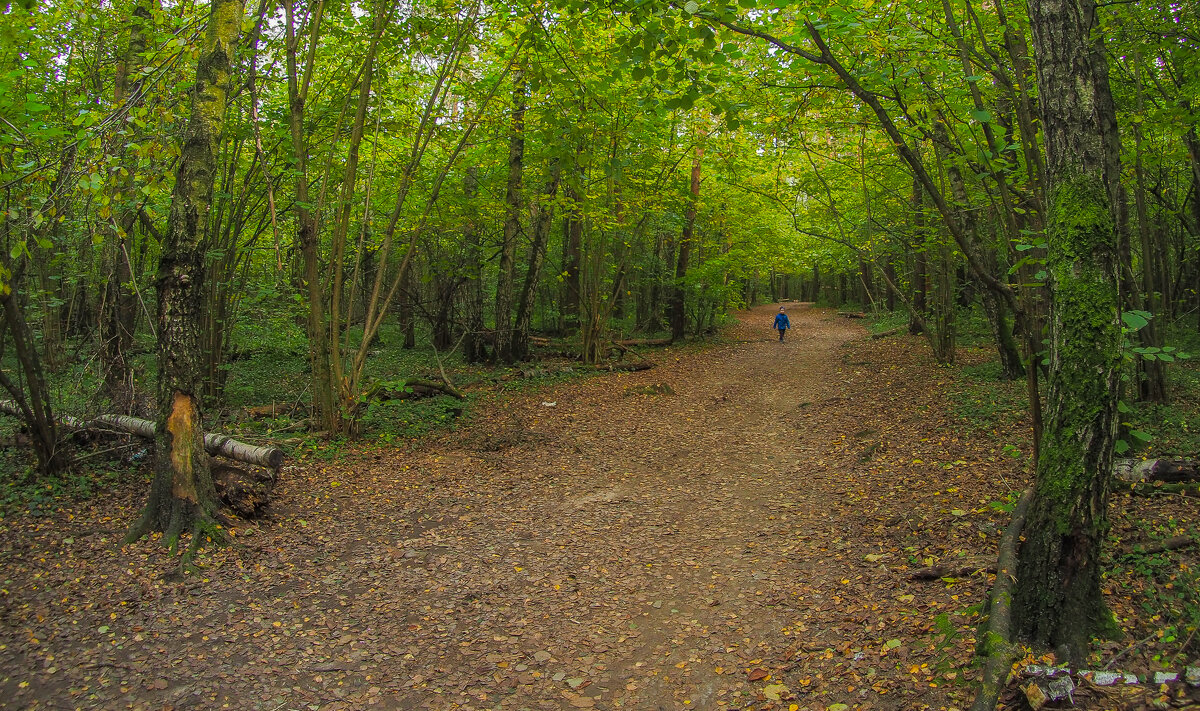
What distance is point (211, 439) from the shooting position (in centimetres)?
684

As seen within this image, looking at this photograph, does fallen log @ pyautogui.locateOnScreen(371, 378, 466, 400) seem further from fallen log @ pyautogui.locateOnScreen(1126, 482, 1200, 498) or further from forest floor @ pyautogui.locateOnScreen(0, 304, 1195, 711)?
fallen log @ pyautogui.locateOnScreen(1126, 482, 1200, 498)

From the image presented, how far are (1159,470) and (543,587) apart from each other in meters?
4.79

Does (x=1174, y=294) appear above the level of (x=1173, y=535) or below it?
above

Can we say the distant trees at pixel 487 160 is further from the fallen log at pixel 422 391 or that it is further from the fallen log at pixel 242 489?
the fallen log at pixel 422 391

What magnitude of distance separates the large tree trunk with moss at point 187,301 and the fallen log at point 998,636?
554 cm

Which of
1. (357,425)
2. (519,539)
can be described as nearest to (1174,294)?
(519,539)

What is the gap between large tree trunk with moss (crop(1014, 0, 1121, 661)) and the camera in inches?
111

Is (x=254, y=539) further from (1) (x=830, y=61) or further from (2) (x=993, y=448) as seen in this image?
(2) (x=993, y=448)

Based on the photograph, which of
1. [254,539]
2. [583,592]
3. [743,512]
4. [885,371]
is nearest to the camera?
[583,592]

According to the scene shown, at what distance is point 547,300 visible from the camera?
23.3m

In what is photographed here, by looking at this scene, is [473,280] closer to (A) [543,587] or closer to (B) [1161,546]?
(A) [543,587]

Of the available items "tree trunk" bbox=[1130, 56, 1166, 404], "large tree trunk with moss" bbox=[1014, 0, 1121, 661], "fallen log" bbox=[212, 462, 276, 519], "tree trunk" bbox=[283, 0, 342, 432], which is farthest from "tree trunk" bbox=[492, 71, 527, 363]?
"large tree trunk with moss" bbox=[1014, 0, 1121, 661]

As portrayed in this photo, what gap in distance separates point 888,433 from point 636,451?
3394 mm

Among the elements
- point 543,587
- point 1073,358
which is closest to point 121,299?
point 543,587
